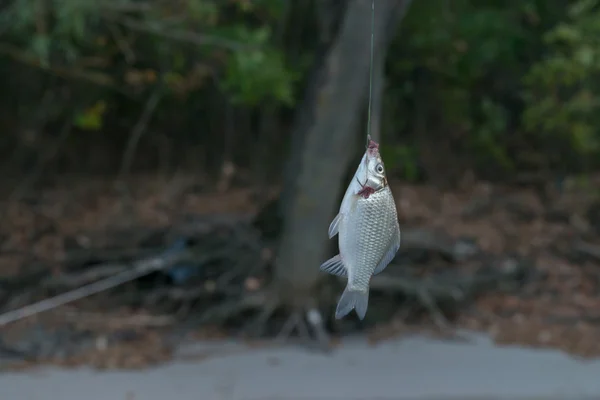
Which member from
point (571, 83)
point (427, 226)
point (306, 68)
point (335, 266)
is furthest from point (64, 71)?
point (335, 266)

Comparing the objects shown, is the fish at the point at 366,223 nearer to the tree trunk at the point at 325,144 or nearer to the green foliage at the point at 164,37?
the tree trunk at the point at 325,144

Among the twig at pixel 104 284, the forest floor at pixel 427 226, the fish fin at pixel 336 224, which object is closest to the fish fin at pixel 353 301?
the fish fin at pixel 336 224

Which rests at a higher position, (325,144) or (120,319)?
(325,144)

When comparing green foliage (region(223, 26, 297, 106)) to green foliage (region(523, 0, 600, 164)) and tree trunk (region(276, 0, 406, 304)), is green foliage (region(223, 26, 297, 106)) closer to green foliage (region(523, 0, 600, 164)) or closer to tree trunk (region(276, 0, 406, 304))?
tree trunk (region(276, 0, 406, 304))

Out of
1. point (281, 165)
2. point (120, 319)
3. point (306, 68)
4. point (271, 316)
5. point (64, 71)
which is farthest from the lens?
point (281, 165)

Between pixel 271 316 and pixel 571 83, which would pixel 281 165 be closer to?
pixel 271 316

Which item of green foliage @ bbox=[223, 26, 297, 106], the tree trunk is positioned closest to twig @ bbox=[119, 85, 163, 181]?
green foliage @ bbox=[223, 26, 297, 106]

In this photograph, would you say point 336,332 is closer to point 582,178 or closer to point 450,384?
point 450,384
